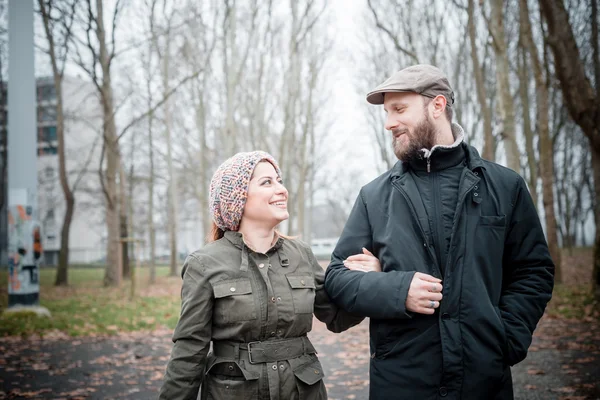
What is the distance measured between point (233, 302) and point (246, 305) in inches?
2.7

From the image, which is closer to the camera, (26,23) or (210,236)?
(210,236)

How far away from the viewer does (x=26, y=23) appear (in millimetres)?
10703

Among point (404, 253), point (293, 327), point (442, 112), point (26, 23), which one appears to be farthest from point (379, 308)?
point (26, 23)

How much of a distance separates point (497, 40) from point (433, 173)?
905 centimetres

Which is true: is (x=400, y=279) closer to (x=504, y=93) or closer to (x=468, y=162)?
(x=468, y=162)

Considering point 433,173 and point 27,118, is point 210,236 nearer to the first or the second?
point 433,173

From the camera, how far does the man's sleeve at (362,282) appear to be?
242 centimetres

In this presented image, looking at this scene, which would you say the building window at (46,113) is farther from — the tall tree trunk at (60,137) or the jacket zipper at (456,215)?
the jacket zipper at (456,215)

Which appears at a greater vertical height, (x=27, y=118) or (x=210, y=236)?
(x=27, y=118)

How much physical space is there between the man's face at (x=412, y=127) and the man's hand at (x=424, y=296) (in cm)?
68

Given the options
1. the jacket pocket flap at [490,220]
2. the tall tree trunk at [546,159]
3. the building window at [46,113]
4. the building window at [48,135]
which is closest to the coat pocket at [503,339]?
the jacket pocket flap at [490,220]

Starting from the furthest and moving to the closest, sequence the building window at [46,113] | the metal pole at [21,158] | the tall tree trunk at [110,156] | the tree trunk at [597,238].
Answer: the building window at [46,113] → the tall tree trunk at [110,156] → the metal pole at [21,158] → the tree trunk at [597,238]

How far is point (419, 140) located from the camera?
2.65m

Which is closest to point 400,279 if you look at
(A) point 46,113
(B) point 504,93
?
(B) point 504,93
